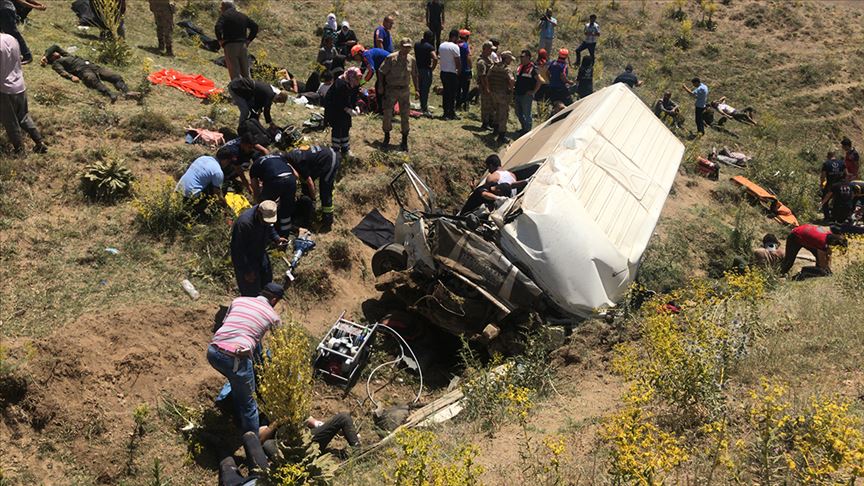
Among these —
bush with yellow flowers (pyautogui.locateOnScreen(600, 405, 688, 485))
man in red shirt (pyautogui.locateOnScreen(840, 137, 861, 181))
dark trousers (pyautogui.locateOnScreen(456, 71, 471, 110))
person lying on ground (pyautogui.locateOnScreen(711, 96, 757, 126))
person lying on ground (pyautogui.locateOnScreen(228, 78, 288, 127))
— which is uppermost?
bush with yellow flowers (pyautogui.locateOnScreen(600, 405, 688, 485))

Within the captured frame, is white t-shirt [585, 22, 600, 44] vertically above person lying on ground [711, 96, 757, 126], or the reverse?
white t-shirt [585, 22, 600, 44]

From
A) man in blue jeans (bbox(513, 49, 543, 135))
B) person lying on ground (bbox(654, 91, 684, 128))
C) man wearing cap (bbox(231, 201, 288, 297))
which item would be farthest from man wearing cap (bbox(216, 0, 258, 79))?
person lying on ground (bbox(654, 91, 684, 128))

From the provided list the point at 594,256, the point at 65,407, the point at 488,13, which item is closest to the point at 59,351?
the point at 65,407

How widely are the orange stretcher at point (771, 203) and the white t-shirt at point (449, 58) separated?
21.1ft

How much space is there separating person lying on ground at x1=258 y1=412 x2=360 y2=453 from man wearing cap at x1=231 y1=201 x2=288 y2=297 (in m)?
1.67

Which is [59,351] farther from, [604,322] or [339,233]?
[604,322]

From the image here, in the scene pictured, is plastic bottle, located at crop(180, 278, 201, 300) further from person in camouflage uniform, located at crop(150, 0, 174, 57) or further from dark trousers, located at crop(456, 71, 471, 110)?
dark trousers, located at crop(456, 71, 471, 110)

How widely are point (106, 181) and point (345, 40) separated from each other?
844cm

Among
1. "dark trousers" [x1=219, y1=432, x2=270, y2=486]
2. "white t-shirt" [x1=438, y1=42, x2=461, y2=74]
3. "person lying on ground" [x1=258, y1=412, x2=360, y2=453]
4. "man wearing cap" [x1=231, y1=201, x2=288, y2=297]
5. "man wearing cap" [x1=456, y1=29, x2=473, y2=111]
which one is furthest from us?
"man wearing cap" [x1=456, y1=29, x2=473, y2=111]

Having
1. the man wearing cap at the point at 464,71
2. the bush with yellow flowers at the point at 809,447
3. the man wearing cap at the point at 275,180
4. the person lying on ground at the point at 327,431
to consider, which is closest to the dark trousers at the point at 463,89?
the man wearing cap at the point at 464,71

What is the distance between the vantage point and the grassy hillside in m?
5.79

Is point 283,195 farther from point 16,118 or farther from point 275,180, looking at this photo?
point 16,118

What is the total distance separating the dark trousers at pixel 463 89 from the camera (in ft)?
46.8

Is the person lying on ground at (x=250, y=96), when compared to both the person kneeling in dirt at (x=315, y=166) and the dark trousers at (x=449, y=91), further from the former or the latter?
the dark trousers at (x=449, y=91)
